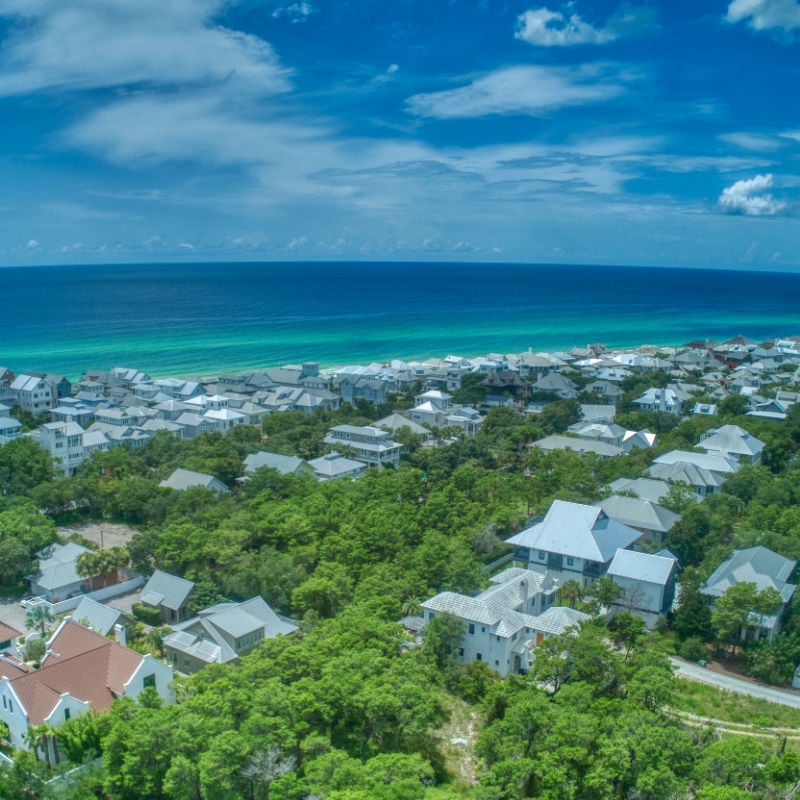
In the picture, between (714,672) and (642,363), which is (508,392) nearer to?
(642,363)

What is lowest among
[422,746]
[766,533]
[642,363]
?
[422,746]

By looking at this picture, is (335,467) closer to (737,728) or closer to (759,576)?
(759,576)

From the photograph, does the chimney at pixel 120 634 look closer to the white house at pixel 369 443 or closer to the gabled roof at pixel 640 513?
the gabled roof at pixel 640 513

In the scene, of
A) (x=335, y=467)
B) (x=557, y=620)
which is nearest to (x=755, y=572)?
(x=557, y=620)

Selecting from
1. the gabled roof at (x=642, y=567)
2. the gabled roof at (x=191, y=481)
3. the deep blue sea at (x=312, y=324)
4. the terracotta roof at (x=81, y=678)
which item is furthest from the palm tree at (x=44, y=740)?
the deep blue sea at (x=312, y=324)

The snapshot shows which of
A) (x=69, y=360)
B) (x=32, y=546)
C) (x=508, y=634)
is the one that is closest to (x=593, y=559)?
(x=508, y=634)
